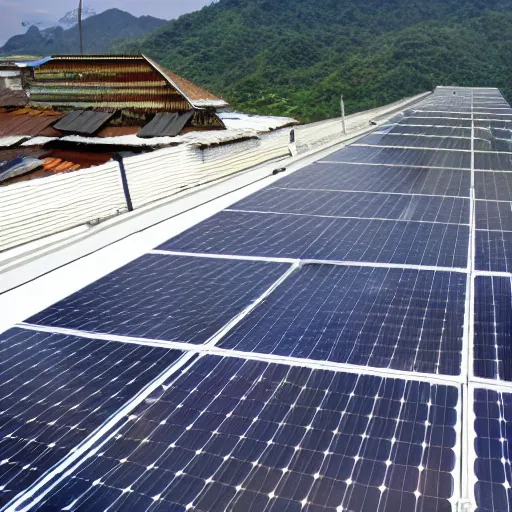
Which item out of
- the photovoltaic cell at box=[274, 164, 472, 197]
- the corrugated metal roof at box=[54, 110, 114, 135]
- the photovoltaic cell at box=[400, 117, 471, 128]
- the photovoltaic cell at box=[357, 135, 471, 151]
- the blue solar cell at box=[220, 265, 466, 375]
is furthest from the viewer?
the corrugated metal roof at box=[54, 110, 114, 135]

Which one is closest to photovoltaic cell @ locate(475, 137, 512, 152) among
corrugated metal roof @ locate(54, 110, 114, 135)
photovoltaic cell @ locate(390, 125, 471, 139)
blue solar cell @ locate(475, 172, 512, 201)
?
photovoltaic cell @ locate(390, 125, 471, 139)

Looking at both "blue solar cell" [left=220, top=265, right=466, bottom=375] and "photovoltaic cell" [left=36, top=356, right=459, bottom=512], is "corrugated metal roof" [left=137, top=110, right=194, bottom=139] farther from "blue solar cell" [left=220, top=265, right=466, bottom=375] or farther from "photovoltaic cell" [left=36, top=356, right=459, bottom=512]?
"photovoltaic cell" [left=36, top=356, right=459, bottom=512]

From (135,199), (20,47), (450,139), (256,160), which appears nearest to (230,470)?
(135,199)

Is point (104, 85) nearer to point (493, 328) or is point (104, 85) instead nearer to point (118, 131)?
point (118, 131)

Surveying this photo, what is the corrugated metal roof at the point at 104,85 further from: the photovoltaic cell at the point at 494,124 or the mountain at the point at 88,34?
the mountain at the point at 88,34

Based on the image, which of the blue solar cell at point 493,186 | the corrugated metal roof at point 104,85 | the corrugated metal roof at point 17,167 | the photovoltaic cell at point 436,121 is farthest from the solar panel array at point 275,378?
the corrugated metal roof at point 104,85
